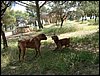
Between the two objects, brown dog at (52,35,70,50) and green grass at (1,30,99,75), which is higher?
brown dog at (52,35,70,50)

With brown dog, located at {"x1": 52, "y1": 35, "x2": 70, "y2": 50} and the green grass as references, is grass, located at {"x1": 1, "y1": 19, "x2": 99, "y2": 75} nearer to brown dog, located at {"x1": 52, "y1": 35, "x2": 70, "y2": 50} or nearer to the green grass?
the green grass

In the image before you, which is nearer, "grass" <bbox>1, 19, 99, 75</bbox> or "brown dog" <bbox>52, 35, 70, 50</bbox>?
"grass" <bbox>1, 19, 99, 75</bbox>

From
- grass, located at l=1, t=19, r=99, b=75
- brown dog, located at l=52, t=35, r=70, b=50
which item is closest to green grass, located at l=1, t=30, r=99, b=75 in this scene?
grass, located at l=1, t=19, r=99, b=75

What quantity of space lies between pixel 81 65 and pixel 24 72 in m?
1.93

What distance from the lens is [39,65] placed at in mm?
9234

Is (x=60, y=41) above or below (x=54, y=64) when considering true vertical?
above

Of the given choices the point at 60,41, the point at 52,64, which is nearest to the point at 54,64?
the point at 52,64

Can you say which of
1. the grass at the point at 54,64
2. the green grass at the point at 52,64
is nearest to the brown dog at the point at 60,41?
the grass at the point at 54,64

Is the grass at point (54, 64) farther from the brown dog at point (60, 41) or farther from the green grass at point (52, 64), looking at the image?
the brown dog at point (60, 41)

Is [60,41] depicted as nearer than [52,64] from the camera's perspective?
No

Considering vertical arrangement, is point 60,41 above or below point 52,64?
above

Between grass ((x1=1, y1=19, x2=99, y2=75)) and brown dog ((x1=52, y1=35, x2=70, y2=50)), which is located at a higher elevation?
brown dog ((x1=52, y1=35, x2=70, y2=50))

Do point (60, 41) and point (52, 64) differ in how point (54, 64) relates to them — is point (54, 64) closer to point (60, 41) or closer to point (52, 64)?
point (52, 64)

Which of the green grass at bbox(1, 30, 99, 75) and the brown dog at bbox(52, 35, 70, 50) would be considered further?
the brown dog at bbox(52, 35, 70, 50)
